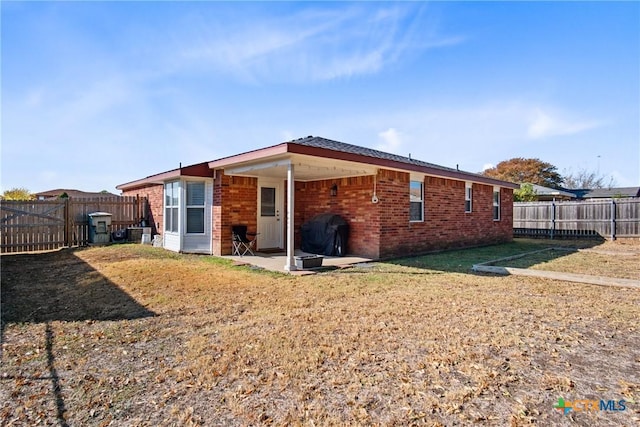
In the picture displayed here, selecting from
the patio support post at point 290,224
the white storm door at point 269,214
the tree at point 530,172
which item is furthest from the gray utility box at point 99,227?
the tree at point 530,172

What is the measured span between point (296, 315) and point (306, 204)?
23.4 ft

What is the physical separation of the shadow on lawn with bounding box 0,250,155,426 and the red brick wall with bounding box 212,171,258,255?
125 inches

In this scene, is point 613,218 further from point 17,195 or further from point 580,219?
point 17,195

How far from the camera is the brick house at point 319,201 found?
30.0 feet

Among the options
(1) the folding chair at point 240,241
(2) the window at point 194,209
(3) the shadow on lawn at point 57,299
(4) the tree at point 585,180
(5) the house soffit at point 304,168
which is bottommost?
(3) the shadow on lawn at point 57,299

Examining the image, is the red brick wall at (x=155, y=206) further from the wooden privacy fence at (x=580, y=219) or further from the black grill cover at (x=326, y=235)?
the wooden privacy fence at (x=580, y=219)

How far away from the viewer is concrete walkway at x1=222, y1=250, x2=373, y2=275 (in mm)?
7762

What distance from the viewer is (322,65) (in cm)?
1073

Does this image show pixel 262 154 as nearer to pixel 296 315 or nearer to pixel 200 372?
pixel 296 315

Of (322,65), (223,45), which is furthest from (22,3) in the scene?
(322,65)

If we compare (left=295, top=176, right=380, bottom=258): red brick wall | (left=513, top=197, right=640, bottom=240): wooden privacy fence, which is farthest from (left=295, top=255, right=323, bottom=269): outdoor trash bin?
(left=513, top=197, right=640, bottom=240): wooden privacy fence

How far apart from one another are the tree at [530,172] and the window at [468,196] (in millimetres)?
30628

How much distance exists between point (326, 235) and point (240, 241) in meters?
2.47

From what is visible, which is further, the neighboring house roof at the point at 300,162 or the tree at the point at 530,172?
the tree at the point at 530,172
